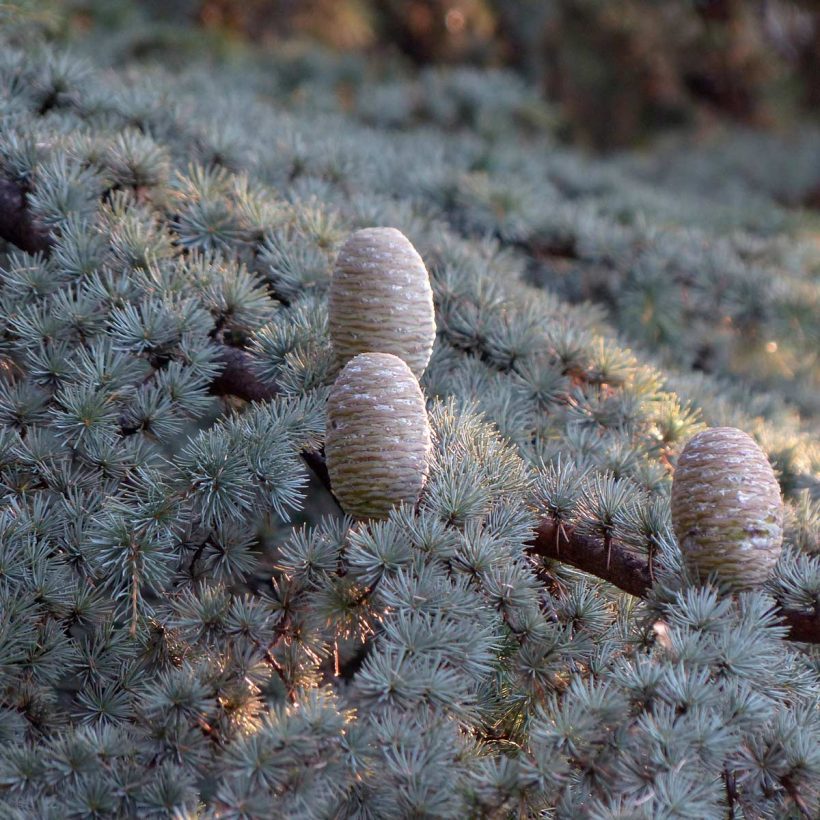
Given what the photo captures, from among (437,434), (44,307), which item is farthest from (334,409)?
(44,307)

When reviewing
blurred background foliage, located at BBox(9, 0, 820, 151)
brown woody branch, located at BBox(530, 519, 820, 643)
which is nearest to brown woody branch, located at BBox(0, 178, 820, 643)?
brown woody branch, located at BBox(530, 519, 820, 643)

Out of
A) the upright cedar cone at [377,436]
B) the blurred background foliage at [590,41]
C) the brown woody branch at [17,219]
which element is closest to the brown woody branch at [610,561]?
the upright cedar cone at [377,436]

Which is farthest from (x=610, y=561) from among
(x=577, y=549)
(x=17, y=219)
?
(x=17, y=219)

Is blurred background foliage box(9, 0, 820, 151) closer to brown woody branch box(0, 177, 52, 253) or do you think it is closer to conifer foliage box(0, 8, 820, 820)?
brown woody branch box(0, 177, 52, 253)

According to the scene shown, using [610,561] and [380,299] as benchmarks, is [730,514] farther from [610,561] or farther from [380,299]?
[380,299]

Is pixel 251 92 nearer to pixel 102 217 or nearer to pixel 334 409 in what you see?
pixel 102 217

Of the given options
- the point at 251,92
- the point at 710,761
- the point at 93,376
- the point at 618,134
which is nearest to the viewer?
the point at 710,761

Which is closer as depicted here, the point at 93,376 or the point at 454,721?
the point at 454,721
